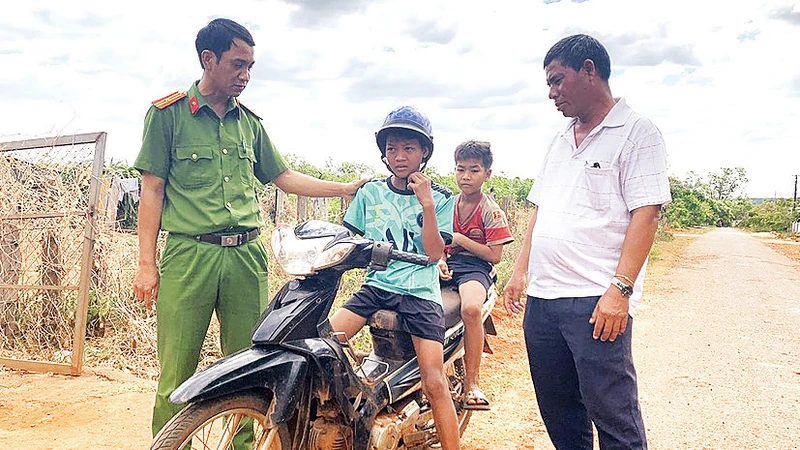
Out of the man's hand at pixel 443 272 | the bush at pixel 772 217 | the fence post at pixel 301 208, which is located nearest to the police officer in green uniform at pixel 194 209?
the man's hand at pixel 443 272

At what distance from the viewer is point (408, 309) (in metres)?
3.16

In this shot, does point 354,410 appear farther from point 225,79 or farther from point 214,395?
point 225,79

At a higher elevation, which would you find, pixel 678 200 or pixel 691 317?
pixel 678 200

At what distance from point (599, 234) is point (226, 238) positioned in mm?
1683


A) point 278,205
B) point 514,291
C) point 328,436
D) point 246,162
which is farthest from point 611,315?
point 278,205

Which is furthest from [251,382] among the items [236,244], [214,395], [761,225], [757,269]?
[761,225]

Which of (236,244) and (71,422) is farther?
(71,422)

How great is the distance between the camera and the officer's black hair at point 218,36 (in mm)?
2984

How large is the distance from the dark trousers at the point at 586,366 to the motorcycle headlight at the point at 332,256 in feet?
2.80

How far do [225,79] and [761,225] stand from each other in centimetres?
5580

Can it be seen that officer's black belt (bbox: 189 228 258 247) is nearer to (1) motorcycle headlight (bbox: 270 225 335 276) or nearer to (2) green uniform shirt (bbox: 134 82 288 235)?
(2) green uniform shirt (bbox: 134 82 288 235)

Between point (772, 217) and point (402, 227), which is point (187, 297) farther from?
point (772, 217)

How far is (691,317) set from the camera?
9031mm

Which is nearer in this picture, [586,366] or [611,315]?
[611,315]
